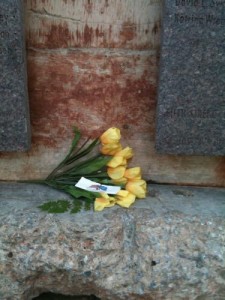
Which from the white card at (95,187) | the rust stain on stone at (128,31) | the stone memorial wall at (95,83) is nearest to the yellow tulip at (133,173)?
the white card at (95,187)

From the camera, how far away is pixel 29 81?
2.34 m

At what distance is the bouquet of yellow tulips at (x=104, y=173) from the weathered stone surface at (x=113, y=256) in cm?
18

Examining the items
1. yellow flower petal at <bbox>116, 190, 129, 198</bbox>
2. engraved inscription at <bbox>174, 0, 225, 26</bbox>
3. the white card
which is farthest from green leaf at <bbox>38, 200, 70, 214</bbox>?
engraved inscription at <bbox>174, 0, 225, 26</bbox>

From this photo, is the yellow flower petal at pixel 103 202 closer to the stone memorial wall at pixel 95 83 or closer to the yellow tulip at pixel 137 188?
the yellow tulip at pixel 137 188

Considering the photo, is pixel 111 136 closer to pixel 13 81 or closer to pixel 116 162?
pixel 116 162

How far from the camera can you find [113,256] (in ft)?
6.36

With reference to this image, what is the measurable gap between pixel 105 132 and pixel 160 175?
1.72 feet

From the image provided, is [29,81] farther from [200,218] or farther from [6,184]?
[200,218]

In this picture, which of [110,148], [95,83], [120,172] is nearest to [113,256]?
[120,172]

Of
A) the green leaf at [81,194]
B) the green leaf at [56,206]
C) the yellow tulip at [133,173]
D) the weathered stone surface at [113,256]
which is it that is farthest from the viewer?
the yellow tulip at [133,173]

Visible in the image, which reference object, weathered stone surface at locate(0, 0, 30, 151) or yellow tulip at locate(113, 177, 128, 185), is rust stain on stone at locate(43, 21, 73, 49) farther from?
yellow tulip at locate(113, 177, 128, 185)

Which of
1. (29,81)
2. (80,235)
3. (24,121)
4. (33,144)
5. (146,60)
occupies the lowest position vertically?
(80,235)

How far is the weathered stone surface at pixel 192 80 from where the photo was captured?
201 cm

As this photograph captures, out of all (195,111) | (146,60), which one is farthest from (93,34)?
(195,111)
